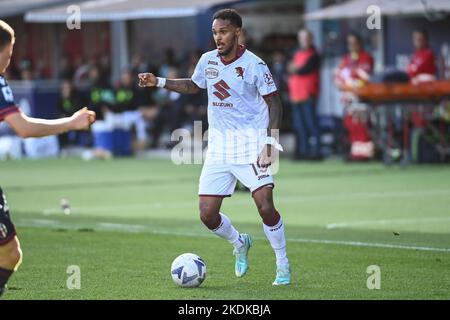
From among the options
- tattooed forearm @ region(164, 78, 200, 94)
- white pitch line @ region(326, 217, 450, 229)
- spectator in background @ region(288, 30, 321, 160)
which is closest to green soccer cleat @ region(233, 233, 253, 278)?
tattooed forearm @ region(164, 78, 200, 94)

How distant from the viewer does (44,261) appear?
12.2 metres

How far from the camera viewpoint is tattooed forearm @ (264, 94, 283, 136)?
10.4m

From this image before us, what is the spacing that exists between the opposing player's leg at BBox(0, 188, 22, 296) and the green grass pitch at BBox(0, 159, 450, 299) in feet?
4.19

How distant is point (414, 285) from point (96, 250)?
4.01 metres

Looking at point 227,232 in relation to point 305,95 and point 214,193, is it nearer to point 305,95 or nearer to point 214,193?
point 214,193

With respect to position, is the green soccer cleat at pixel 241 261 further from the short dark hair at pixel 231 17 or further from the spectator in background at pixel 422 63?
the spectator in background at pixel 422 63

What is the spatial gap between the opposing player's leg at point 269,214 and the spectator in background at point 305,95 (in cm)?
1477

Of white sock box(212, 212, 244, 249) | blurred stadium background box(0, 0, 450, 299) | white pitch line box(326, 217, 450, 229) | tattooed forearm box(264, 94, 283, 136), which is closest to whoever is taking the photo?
tattooed forearm box(264, 94, 283, 136)

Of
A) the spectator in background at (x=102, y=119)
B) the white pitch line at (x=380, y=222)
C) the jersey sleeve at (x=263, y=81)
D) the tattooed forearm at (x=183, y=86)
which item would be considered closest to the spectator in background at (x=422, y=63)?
the spectator in background at (x=102, y=119)

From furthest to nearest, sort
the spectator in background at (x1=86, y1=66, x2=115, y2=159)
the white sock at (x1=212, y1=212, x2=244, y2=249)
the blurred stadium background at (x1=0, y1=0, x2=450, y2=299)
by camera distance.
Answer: the spectator in background at (x1=86, y1=66, x2=115, y2=159)
the blurred stadium background at (x1=0, y1=0, x2=450, y2=299)
the white sock at (x1=212, y1=212, x2=244, y2=249)

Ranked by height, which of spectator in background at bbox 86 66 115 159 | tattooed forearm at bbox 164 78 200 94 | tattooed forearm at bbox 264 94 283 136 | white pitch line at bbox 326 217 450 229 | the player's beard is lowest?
spectator in background at bbox 86 66 115 159

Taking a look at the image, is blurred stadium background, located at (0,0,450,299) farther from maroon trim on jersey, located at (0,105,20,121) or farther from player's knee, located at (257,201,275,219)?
maroon trim on jersey, located at (0,105,20,121)
